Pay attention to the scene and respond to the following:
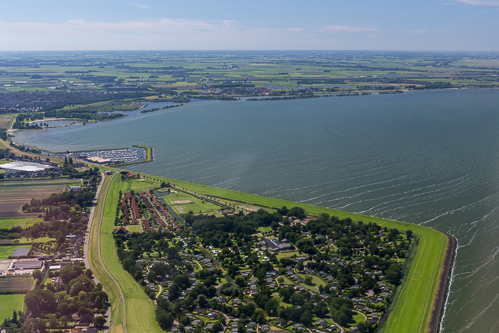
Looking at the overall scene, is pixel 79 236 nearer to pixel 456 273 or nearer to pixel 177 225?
pixel 177 225

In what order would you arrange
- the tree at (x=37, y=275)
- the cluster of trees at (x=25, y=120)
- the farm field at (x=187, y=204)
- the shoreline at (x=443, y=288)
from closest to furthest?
1. the shoreline at (x=443, y=288)
2. the tree at (x=37, y=275)
3. the farm field at (x=187, y=204)
4. the cluster of trees at (x=25, y=120)

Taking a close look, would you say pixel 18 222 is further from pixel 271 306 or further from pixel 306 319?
pixel 306 319

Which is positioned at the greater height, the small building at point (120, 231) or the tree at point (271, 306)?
the small building at point (120, 231)

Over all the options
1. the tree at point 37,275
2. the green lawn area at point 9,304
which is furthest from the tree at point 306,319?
the tree at point 37,275

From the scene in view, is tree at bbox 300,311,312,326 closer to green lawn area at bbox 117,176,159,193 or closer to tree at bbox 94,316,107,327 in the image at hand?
tree at bbox 94,316,107,327

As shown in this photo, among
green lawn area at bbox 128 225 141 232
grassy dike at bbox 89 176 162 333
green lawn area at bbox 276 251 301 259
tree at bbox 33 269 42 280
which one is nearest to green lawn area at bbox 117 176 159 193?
grassy dike at bbox 89 176 162 333

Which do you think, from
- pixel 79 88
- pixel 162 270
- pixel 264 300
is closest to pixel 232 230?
pixel 162 270

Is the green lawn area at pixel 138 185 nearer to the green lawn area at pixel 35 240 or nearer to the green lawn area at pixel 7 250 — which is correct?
the green lawn area at pixel 35 240
